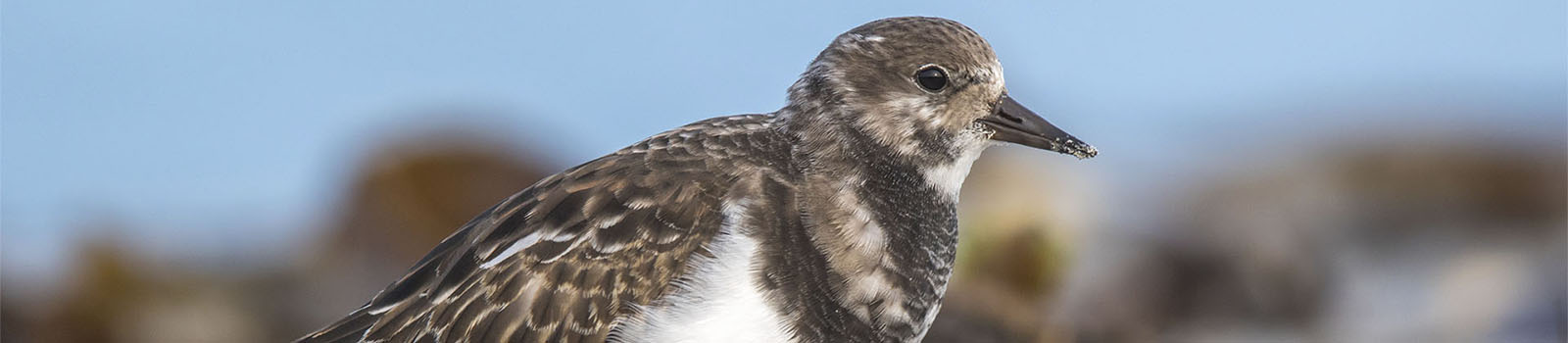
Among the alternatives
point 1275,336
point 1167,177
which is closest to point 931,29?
point 1275,336

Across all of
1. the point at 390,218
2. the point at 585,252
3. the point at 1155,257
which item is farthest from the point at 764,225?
the point at 390,218

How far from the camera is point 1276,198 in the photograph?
20.7 ft

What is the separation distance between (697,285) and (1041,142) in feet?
2.57

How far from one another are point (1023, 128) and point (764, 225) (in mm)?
576

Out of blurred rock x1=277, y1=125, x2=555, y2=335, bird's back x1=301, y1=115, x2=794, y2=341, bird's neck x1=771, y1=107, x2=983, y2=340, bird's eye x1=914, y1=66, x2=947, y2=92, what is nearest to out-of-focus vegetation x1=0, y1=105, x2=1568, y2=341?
blurred rock x1=277, y1=125, x2=555, y2=335

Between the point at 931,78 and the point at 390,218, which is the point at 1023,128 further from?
the point at 390,218

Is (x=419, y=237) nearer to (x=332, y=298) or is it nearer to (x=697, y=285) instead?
→ (x=332, y=298)

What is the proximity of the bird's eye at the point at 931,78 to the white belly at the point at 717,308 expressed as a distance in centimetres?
49

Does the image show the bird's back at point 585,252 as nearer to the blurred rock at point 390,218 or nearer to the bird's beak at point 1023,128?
the bird's beak at point 1023,128

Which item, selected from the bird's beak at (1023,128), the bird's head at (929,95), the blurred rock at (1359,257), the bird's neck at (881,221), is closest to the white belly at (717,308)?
the bird's neck at (881,221)

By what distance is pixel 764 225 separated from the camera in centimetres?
315

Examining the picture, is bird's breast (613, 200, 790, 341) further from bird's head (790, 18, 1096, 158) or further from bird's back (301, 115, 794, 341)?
bird's head (790, 18, 1096, 158)

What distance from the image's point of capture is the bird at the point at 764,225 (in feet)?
10.2

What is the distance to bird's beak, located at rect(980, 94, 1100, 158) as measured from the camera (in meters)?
3.21
